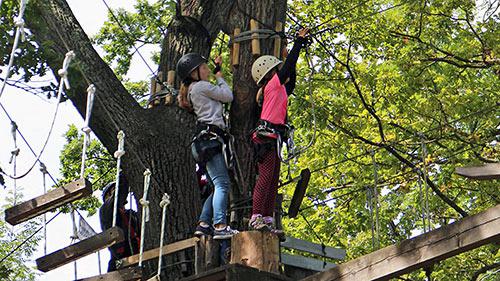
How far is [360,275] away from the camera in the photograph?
233 inches

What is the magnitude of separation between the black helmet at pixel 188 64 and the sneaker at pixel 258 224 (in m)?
1.19

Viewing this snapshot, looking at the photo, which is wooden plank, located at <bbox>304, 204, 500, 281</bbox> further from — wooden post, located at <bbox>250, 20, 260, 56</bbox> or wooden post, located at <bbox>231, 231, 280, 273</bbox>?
wooden post, located at <bbox>250, 20, 260, 56</bbox>

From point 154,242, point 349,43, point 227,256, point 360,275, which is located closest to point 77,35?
point 154,242

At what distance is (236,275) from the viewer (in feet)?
Answer: 20.3

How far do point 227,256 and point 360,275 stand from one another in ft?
3.85

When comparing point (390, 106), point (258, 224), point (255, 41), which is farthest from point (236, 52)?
point (390, 106)

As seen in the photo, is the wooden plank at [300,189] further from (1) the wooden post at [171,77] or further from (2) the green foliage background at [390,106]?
(2) the green foliage background at [390,106]

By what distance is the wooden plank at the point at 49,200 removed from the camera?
598 cm

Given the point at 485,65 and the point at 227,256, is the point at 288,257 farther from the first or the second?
the point at 485,65

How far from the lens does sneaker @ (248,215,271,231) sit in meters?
6.76

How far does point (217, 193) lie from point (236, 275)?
88cm

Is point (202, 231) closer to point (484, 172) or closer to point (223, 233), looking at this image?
point (223, 233)

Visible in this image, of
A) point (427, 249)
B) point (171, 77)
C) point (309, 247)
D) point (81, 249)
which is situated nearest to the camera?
point (427, 249)

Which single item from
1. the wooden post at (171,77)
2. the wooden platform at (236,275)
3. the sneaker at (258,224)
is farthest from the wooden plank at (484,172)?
the wooden post at (171,77)
